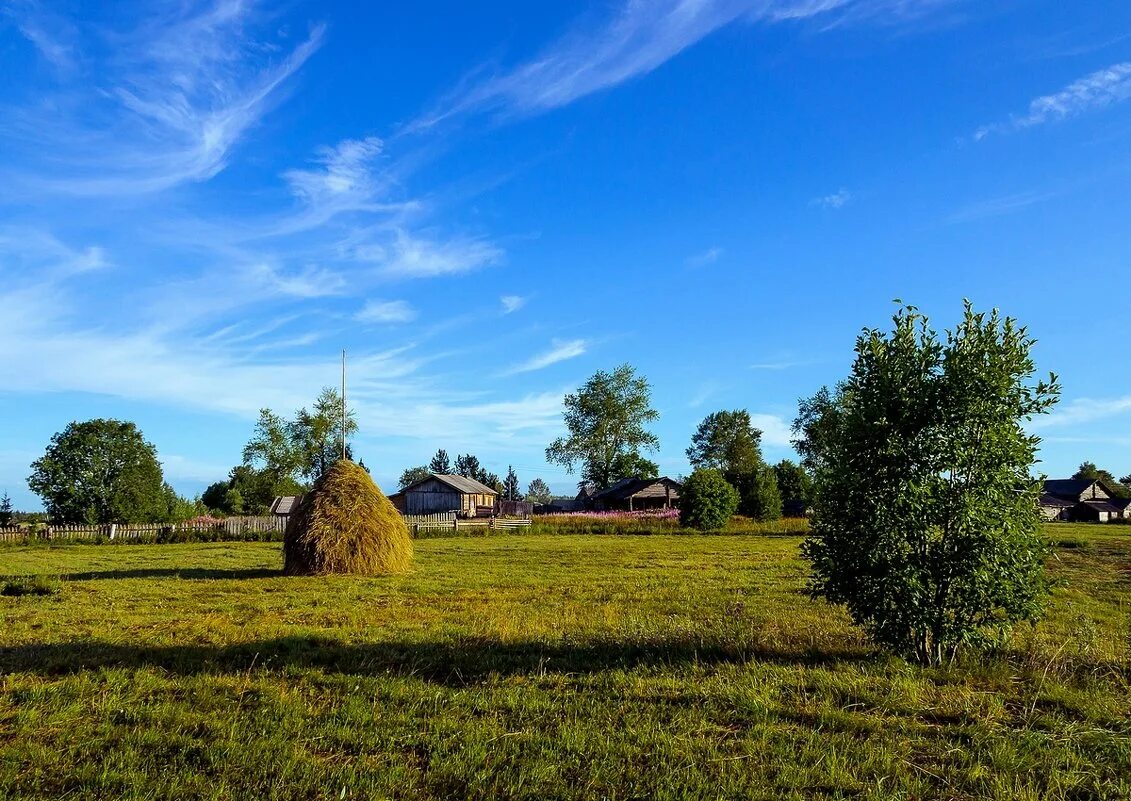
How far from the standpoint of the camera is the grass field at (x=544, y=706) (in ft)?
16.4

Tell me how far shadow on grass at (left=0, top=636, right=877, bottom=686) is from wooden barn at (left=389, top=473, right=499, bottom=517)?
66.4 m

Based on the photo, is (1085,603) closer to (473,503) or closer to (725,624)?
(725,624)

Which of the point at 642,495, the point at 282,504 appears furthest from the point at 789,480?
the point at 282,504

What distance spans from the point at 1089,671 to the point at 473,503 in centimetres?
7610

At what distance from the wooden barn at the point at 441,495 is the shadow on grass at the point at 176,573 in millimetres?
53744

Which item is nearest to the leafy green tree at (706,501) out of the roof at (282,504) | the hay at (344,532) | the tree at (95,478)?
the hay at (344,532)

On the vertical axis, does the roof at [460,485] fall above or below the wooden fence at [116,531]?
above

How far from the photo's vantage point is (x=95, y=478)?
1909 inches

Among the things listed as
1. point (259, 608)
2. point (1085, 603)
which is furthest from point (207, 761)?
point (1085, 603)

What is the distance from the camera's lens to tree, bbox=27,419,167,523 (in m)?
47.6

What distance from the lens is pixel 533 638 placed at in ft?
32.1

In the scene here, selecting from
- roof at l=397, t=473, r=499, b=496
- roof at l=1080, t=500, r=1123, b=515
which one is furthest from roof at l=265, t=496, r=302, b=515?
roof at l=1080, t=500, r=1123, b=515

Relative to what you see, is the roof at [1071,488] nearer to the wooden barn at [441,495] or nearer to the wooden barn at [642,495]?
the wooden barn at [642,495]

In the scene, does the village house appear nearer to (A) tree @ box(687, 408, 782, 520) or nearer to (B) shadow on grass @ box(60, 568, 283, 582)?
(A) tree @ box(687, 408, 782, 520)
